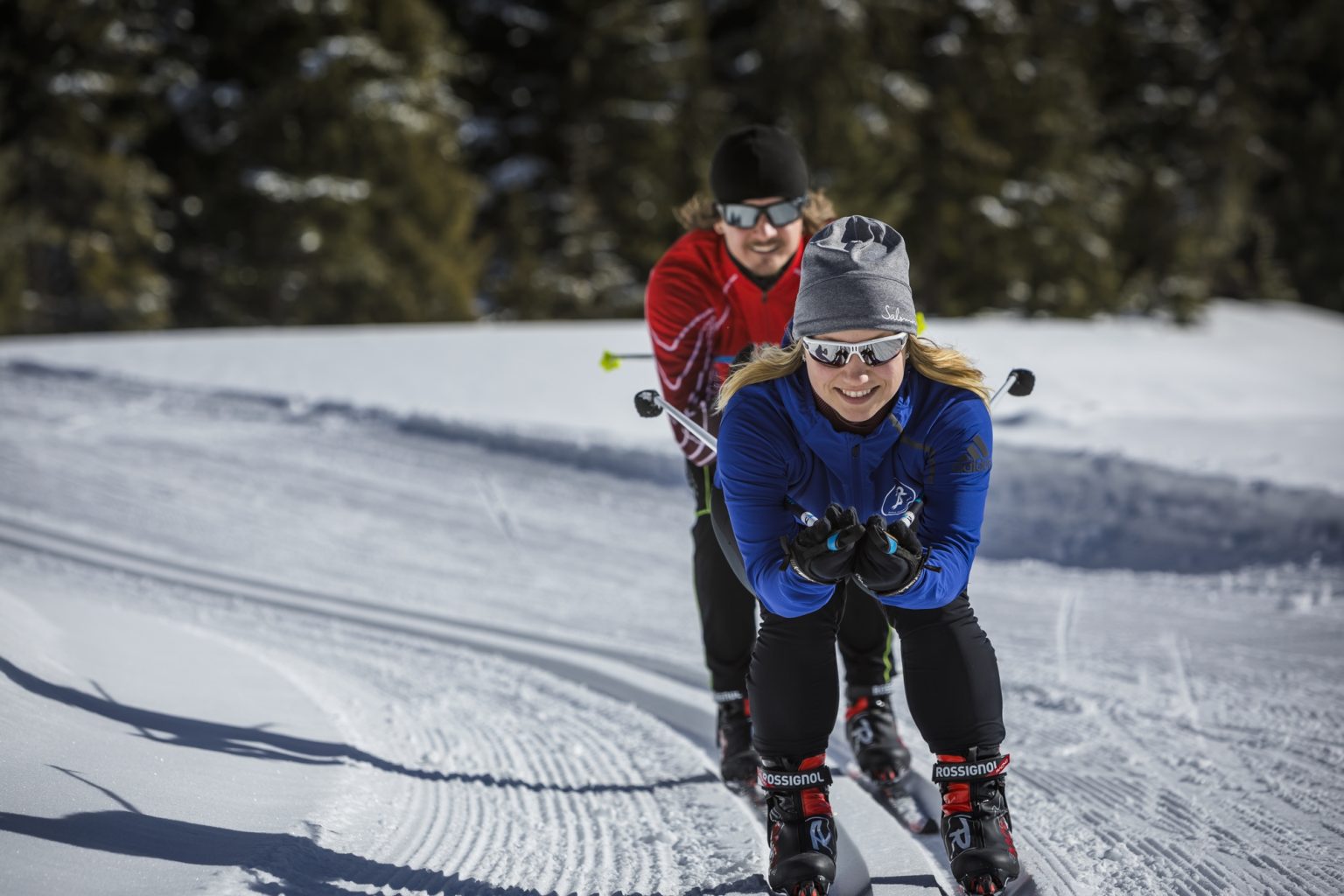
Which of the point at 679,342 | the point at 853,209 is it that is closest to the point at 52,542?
the point at 679,342

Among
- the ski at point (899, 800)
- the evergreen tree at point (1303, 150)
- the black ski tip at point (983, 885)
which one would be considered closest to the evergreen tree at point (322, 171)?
the ski at point (899, 800)

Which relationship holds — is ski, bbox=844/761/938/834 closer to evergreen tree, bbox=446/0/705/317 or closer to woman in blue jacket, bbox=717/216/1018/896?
woman in blue jacket, bbox=717/216/1018/896

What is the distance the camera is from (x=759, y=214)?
10.4 ft

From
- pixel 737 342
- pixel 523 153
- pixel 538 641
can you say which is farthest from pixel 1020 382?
pixel 523 153

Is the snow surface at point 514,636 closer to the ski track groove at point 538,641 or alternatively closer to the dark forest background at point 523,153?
the ski track groove at point 538,641

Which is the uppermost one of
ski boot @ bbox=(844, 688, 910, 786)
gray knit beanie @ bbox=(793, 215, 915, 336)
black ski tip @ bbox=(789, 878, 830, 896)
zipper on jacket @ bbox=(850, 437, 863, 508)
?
gray knit beanie @ bbox=(793, 215, 915, 336)

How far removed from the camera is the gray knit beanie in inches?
91.7

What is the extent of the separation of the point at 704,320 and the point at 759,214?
0.33 metres

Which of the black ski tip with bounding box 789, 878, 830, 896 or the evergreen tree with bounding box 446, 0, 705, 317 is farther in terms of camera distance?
the evergreen tree with bounding box 446, 0, 705, 317

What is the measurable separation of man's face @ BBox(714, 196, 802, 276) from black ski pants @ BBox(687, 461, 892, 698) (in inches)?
22.9

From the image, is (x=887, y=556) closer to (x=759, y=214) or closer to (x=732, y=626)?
(x=732, y=626)

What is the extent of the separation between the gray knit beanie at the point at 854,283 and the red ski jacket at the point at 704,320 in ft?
2.31

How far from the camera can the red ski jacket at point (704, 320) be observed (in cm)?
317

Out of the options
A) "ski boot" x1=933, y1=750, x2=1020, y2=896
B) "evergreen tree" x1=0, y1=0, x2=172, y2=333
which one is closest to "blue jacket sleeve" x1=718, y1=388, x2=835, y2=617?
"ski boot" x1=933, y1=750, x2=1020, y2=896
